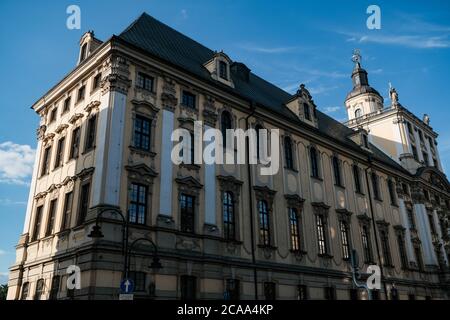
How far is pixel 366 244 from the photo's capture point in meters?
32.8

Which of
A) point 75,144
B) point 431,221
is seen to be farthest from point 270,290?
point 431,221

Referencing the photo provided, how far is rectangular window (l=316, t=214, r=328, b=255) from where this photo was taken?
1116 inches

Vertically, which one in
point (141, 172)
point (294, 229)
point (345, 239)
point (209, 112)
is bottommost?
point (294, 229)

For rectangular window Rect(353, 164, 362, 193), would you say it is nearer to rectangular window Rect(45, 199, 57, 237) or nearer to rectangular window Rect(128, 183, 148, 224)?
rectangular window Rect(128, 183, 148, 224)

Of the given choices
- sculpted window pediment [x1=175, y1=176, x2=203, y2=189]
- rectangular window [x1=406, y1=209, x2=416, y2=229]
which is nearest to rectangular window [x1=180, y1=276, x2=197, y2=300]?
sculpted window pediment [x1=175, y1=176, x2=203, y2=189]

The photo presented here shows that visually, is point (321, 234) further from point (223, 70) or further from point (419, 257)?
point (419, 257)

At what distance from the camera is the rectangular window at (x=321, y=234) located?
2834 cm

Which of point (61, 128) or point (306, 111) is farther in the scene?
point (306, 111)

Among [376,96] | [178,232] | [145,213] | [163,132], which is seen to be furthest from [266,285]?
[376,96]

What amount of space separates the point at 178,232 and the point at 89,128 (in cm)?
718

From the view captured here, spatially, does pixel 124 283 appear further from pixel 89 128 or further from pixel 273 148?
pixel 273 148

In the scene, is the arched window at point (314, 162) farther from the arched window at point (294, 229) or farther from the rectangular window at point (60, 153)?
the rectangular window at point (60, 153)

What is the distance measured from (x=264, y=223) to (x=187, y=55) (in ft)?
39.3

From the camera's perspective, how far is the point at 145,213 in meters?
19.6
